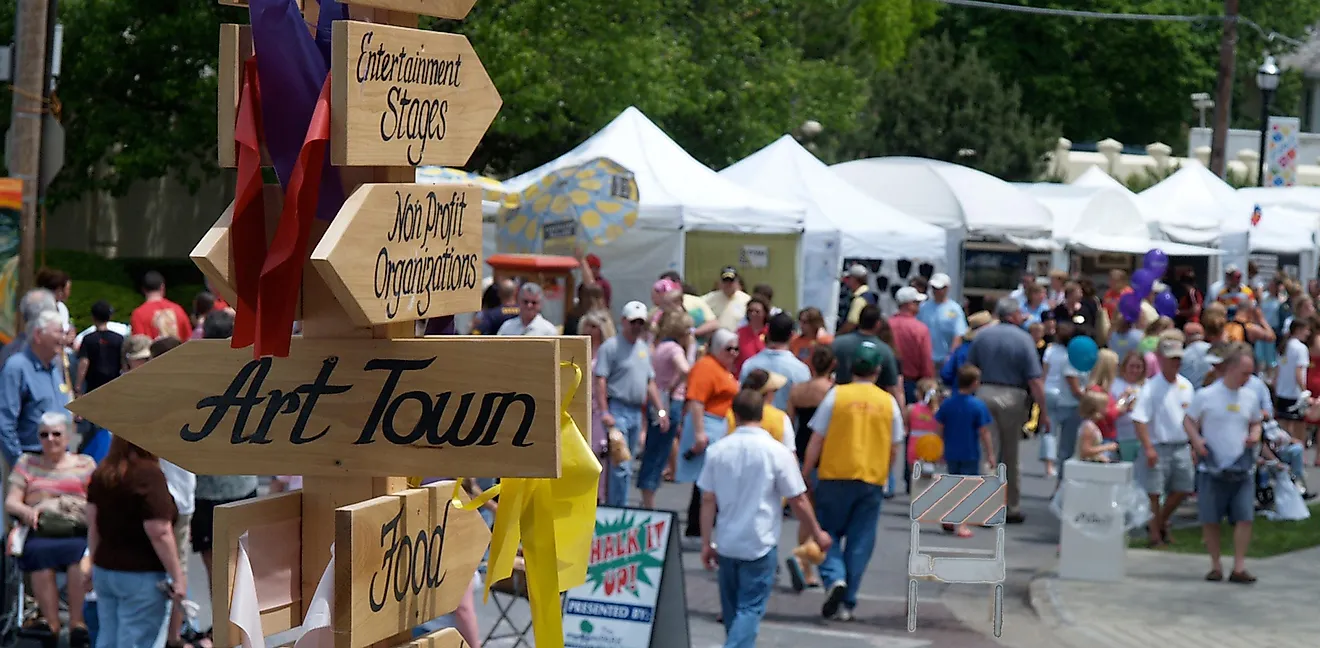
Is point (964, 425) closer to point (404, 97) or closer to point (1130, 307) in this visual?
point (1130, 307)

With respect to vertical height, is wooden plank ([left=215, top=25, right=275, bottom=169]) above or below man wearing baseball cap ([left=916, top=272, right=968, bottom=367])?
above

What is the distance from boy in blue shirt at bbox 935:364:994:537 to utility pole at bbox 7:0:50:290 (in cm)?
830

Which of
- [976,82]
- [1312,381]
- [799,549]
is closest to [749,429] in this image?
[799,549]

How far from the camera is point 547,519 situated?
3824mm

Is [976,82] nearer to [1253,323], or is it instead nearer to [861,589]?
[1253,323]

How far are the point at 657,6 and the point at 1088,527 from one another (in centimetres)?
1543

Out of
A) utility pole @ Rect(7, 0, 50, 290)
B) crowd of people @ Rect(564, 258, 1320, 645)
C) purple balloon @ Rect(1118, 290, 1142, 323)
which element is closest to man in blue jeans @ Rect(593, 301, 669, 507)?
crowd of people @ Rect(564, 258, 1320, 645)

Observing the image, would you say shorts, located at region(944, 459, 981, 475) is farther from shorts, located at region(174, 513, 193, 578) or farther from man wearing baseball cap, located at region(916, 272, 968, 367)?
shorts, located at region(174, 513, 193, 578)

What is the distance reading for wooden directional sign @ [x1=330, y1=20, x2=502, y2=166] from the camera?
326cm

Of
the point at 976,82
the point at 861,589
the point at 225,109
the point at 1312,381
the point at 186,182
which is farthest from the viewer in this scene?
the point at 976,82

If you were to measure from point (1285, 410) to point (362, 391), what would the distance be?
57.4 feet

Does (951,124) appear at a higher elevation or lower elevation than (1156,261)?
higher

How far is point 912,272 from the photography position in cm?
2536

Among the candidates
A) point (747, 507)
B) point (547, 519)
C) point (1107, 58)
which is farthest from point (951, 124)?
point (547, 519)
